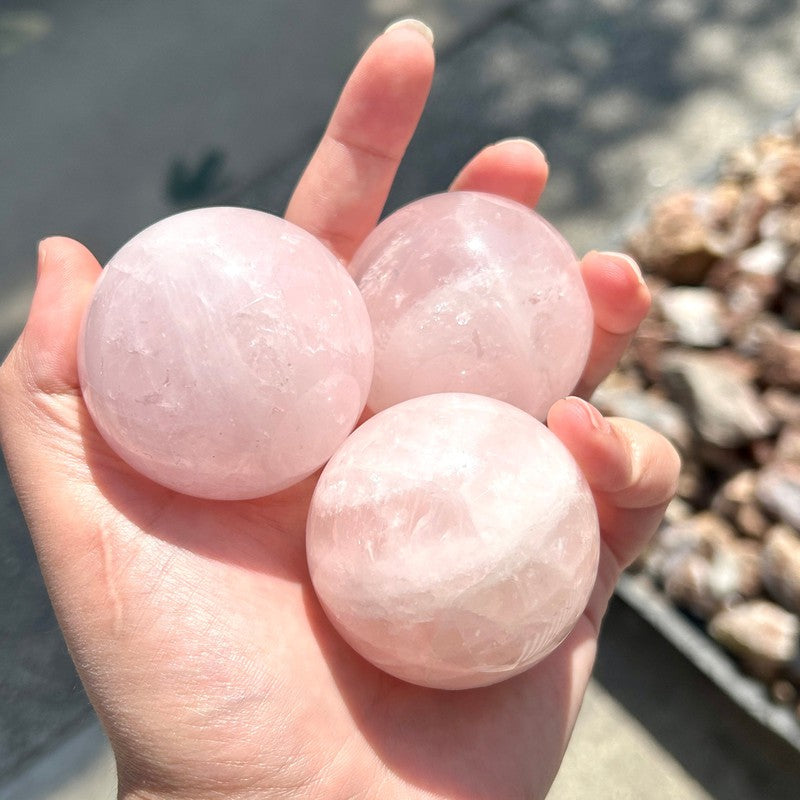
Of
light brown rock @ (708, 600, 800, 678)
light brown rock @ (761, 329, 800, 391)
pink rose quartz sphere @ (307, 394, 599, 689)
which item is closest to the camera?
pink rose quartz sphere @ (307, 394, 599, 689)

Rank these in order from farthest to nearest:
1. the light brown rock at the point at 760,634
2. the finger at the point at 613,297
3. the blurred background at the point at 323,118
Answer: the blurred background at the point at 323,118
the light brown rock at the point at 760,634
the finger at the point at 613,297

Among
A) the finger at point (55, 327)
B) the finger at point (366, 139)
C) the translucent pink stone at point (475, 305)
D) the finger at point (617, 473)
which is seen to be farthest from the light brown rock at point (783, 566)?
the finger at point (55, 327)

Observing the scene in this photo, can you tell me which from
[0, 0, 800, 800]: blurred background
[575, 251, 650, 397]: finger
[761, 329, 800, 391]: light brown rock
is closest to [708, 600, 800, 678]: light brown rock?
[0, 0, 800, 800]: blurred background

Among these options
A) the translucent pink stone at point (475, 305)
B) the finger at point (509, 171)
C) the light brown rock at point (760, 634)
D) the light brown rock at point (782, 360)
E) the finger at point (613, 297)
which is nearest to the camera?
the translucent pink stone at point (475, 305)

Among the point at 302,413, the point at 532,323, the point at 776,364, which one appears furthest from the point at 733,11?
the point at 302,413

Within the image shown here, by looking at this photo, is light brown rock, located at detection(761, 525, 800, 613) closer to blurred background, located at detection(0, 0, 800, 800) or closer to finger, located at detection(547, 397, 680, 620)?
blurred background, located at detection(0, 0, 800, 800)

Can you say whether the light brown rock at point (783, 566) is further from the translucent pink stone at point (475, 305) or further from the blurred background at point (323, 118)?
the translucent pink stone at point (475, 305)
